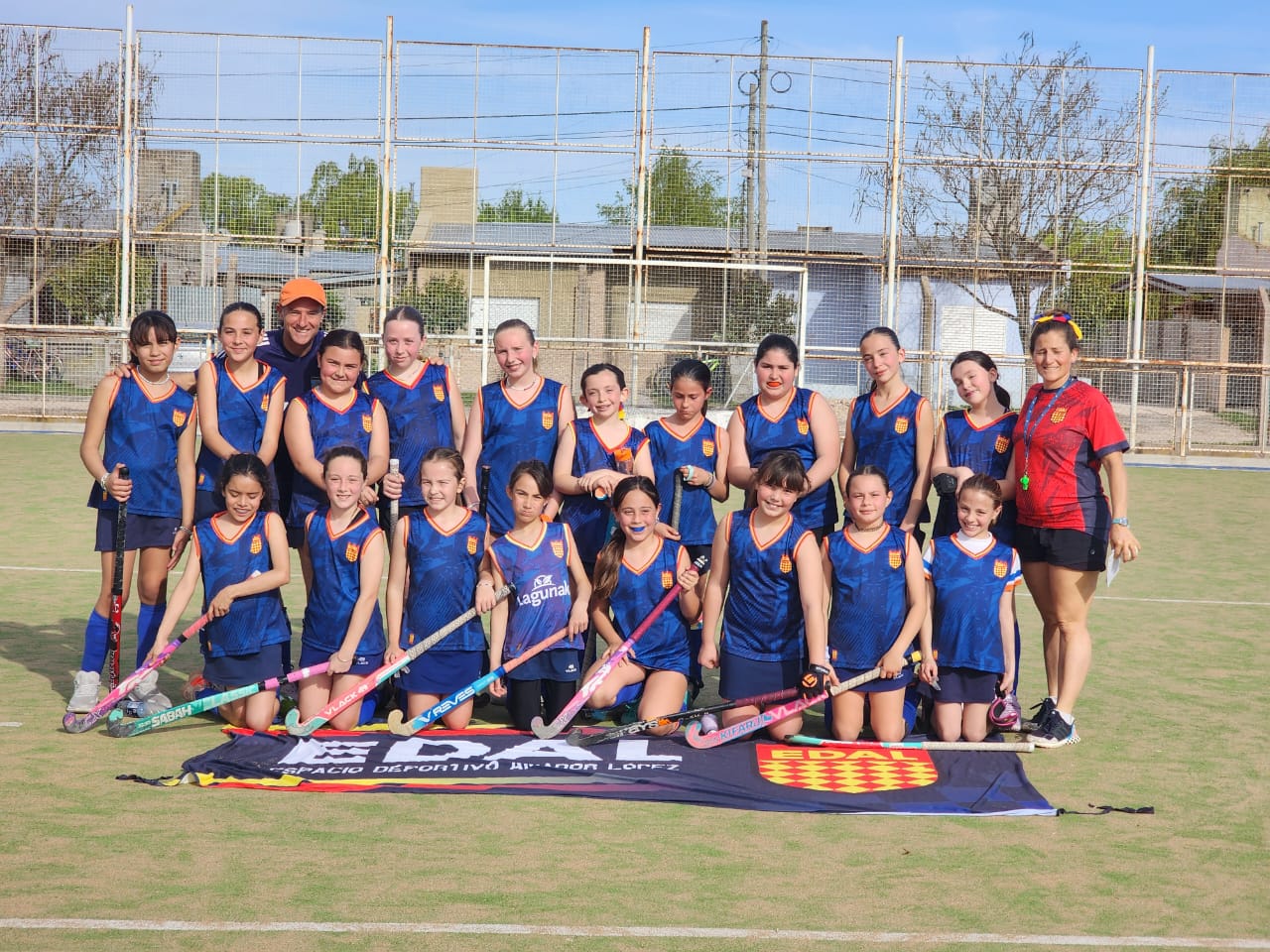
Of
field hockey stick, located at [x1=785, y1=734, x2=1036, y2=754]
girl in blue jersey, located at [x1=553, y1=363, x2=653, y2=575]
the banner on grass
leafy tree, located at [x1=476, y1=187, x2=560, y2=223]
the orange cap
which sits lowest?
the banner on grass

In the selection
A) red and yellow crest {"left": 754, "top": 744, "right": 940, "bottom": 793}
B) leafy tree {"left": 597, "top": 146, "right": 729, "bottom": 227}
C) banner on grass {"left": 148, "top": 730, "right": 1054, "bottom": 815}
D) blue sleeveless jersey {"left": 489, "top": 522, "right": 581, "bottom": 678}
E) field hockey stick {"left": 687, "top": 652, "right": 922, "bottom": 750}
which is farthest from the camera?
leafy tree {"left": 597, "top": 146, "right": 729, "bottom": 227}

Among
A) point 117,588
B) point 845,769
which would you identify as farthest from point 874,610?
point 117,588

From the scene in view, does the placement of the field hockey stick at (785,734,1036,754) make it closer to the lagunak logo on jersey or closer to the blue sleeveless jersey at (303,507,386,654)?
the lagunak logo on jersey

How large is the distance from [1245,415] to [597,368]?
683 inches

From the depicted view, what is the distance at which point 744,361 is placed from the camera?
795 inches

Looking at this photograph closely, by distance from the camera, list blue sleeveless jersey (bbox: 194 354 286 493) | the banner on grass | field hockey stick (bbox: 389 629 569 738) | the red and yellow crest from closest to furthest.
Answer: the banner on grass → the red and yellow crest → field hockey stick (bbox: 389 629 569 738) → blue sleeveless jersey (bbox: 194 354 286 493)

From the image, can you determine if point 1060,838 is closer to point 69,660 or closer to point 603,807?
point 603,807

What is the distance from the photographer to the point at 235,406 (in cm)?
566

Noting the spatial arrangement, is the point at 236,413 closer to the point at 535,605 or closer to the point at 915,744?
the point at 535,605

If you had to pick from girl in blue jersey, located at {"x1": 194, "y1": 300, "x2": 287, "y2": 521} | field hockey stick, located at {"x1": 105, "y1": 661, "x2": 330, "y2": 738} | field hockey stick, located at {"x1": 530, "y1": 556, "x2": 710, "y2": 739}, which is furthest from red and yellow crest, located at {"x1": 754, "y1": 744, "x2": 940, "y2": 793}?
girl in blue jersey, located at {"x1": 194, "y1": 300, "x2": 287, "y2": 521}

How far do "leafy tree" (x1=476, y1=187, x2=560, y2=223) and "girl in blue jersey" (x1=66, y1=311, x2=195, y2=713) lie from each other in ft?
48.8

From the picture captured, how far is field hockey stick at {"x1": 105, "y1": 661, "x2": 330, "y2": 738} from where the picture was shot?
505 cm

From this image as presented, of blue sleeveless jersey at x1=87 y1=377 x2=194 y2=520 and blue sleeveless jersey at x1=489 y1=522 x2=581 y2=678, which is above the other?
blue sleeveless jersey at x1=87 y1=377 x2=194 y2=520

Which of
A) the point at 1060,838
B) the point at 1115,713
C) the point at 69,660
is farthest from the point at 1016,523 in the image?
the point at 69,660
